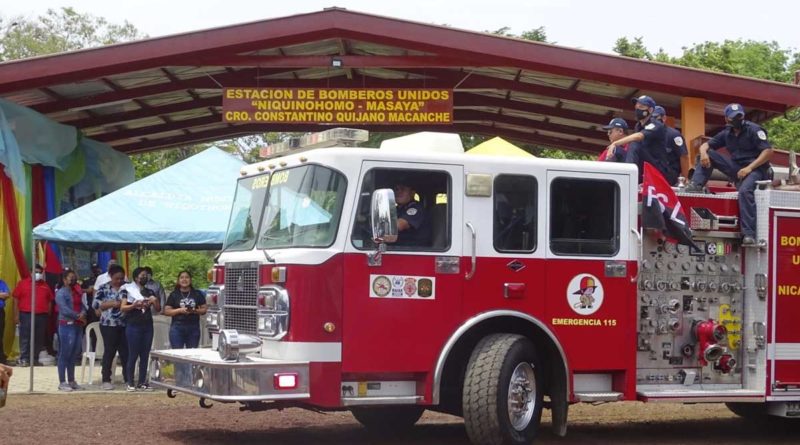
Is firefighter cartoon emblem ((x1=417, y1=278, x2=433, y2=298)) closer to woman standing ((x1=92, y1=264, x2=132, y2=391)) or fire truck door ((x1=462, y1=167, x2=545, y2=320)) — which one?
fire truck door ((x1=462, y1=167, x2=545, y2=320))

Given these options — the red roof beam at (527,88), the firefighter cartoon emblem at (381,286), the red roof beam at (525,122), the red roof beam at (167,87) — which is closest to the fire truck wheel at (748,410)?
the firefighter cartoon emblem at (381,286)

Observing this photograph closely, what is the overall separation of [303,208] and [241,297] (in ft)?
3.34

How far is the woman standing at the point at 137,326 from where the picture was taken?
15445 millimetres

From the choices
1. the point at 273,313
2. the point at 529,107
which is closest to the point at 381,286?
the point at 273,313

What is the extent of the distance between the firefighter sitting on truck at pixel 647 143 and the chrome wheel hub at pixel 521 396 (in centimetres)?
217

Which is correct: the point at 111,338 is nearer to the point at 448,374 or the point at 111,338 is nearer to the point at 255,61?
the point at 255,61

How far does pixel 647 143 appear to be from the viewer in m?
10.9

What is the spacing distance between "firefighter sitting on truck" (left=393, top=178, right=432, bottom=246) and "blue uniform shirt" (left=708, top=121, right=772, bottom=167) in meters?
3.69

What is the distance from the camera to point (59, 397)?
14.8 meters

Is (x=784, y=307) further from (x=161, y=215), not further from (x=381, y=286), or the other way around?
(x=161, y=215)

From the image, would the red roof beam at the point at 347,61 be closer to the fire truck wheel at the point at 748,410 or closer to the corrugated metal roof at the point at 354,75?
the corrugated metal roof at the point at 354,75

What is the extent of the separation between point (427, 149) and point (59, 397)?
7155mm

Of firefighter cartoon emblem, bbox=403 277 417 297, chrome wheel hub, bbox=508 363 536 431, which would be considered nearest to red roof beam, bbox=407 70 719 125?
chrome wheel hub, bbox=508 363 536 431

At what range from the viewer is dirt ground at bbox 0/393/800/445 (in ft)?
35.3
